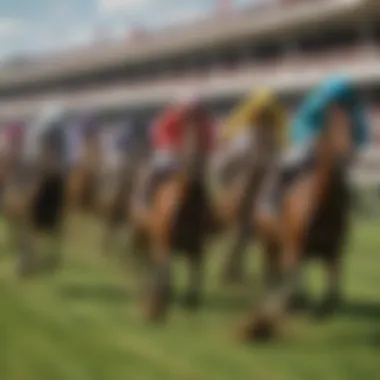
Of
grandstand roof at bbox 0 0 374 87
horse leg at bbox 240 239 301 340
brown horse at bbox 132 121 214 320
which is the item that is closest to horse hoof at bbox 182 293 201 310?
brown horse at bbox 132 121 214 320

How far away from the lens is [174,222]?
13.7 feet

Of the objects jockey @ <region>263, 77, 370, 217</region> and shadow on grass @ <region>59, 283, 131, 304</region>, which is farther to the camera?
shadow on grass @ <region>59, 283, 131, 304</region>

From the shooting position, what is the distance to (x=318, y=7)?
4297 millimetres

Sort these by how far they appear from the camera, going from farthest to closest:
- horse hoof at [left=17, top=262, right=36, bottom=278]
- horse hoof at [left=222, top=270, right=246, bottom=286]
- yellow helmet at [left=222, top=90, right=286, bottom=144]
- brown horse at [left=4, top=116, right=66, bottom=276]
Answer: horse hoof at [left=17, top=262, right=36, bottom=278], brown horse at [left=4, top=116, right=66, bottom=276], horse hoof at [left=222, top=270, right=246, bottom=286], yellow helmet at [left=222, top=90, right=286, bottom=144]

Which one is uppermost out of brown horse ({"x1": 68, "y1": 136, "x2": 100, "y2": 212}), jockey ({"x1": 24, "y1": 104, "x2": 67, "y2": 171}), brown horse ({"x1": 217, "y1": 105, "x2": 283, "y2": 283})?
jockey ({"x1": 24, "y1": 104, "x2": 67, "y2": 171})

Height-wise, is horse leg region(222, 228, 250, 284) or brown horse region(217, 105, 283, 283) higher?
brown horse region(217, 105, 283, 283)

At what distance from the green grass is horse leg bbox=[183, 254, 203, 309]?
0.05 metres

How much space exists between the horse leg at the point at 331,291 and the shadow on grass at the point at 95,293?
0.72m

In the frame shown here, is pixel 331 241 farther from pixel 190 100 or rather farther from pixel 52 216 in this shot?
pixel 52 216

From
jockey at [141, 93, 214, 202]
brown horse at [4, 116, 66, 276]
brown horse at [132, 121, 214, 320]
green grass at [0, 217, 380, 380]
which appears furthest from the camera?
brown horse at [4, 116, 66, 276]

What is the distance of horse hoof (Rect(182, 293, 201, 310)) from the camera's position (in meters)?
4.28

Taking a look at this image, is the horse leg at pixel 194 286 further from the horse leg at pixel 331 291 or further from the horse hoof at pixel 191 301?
the horse leg at pixel 331 291

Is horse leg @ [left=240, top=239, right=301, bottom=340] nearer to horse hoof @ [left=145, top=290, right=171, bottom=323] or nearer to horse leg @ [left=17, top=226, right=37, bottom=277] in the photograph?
horse hoof @ [left=145, top=290, right=171, bottom=323]

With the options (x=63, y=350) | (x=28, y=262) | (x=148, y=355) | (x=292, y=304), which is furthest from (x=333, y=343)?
(x=28, y=262)
